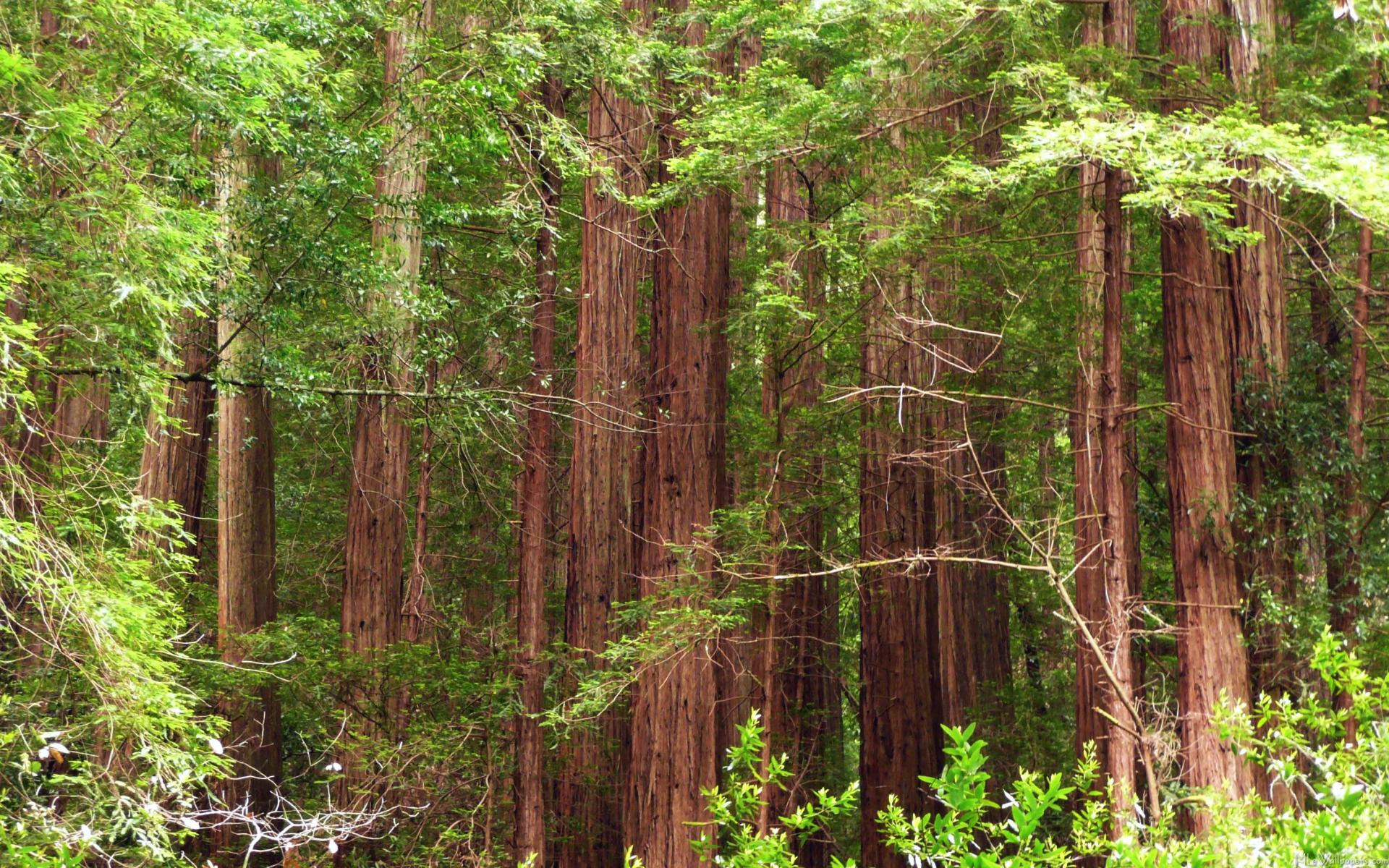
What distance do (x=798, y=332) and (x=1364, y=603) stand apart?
5097 mm

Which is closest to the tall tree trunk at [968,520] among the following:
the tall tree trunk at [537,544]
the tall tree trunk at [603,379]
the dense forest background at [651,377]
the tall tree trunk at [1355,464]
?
the dense forest background at [651,377]

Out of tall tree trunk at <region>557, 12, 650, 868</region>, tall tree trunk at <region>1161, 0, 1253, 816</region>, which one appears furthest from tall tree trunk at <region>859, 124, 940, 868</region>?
tall tree trunk at <region>1161, 0, 1253, 816</region>

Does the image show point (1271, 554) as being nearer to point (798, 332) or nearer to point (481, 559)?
point (798, 332)

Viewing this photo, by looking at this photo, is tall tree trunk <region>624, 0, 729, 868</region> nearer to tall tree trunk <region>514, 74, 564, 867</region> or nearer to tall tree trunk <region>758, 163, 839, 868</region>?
tall tree trunk <region>758, 163, 839, 868</region>

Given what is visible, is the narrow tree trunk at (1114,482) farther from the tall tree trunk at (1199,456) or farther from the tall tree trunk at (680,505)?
the tall tree trunk at (680,505)

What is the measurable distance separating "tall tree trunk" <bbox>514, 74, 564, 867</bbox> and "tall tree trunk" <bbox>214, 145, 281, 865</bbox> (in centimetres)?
236

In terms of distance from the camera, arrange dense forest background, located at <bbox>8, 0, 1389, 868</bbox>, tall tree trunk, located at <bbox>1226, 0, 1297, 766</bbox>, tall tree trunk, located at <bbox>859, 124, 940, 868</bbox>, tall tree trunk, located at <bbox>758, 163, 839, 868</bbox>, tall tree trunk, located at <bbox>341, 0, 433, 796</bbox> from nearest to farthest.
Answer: dense forest background, located at <bbox>8, 0, 1389, 868</bbox>
tall tree trunk, located at <bbox>1226, 0, 1297, 766</bbox>
tall tree trunk, located at <bbox>341, 0, 433, 796</bbox>
tall tree trunk, located at <bbox>758, 163, 839, 868</bbox>
tall tree trunk, located at <bbox>859, 124, 940, 868</bbox>

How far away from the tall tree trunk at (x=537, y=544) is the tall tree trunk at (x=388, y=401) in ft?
3.81

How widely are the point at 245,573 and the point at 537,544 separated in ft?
9.50

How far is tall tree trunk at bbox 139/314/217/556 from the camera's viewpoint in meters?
10.3

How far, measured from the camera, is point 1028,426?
530 inches

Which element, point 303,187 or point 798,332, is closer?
point 303,187

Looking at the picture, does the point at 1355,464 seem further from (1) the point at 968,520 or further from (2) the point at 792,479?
(1) the point at 968,520

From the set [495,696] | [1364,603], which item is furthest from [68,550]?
[1364,603]
